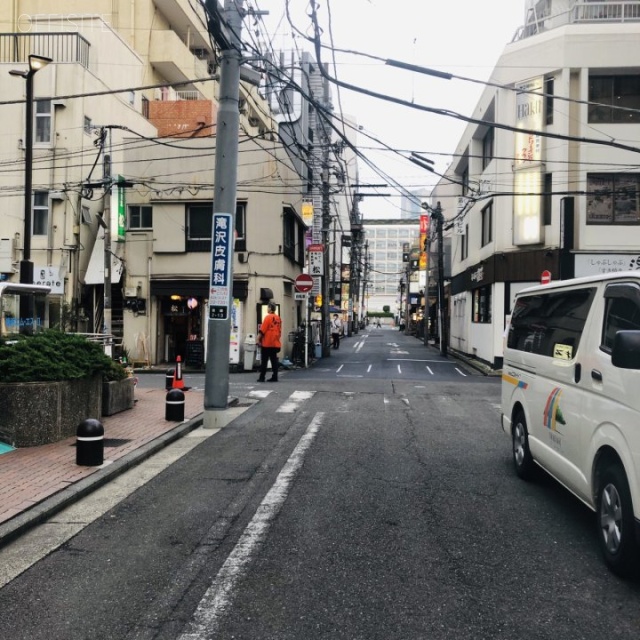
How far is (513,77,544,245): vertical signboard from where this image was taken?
893 inches

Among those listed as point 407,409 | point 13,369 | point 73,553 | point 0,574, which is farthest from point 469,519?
point 407,409

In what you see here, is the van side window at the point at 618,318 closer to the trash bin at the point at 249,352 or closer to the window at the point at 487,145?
the trash bin at the point at 249,352

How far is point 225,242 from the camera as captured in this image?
34.8 feet

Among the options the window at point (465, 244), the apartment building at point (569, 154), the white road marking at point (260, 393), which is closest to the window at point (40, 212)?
the white road marking at point (260, 393)

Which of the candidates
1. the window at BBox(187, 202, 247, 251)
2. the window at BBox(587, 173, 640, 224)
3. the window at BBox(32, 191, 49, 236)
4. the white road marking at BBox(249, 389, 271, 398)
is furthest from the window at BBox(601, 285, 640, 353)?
the window at BBox(32, 191, 49, 236)

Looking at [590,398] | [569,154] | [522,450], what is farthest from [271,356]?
[569,154]

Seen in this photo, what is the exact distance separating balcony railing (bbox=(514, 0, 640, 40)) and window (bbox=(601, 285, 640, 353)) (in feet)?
73.4

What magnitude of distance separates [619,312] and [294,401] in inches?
369

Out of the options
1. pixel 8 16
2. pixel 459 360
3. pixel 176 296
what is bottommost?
pixel 459 360

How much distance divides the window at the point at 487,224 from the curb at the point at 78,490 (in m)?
20.5

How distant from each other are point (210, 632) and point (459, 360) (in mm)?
27201

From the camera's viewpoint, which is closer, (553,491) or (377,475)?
(553,491)

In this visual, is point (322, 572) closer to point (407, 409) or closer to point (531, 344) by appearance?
point (531, 344)

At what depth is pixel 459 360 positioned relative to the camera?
97.3ft
